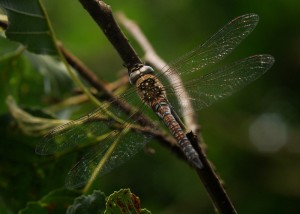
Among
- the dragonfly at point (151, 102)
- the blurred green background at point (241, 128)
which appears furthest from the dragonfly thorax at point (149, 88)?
the blurred green background at point (241, 128)

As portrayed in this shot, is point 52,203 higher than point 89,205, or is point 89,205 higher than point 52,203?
point 52,203

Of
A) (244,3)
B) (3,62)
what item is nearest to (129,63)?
(3,62)

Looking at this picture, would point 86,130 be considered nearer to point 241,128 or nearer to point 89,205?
point 89,205

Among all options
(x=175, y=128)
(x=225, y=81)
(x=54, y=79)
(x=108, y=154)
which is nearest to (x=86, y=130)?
(x=108, y=154)

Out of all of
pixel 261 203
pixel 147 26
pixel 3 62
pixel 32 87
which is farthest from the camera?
pixel 147 26

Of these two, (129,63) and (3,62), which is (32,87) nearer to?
(3,62)

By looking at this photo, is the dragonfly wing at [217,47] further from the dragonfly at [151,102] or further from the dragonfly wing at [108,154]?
the dragonfly wing at [108,154]
